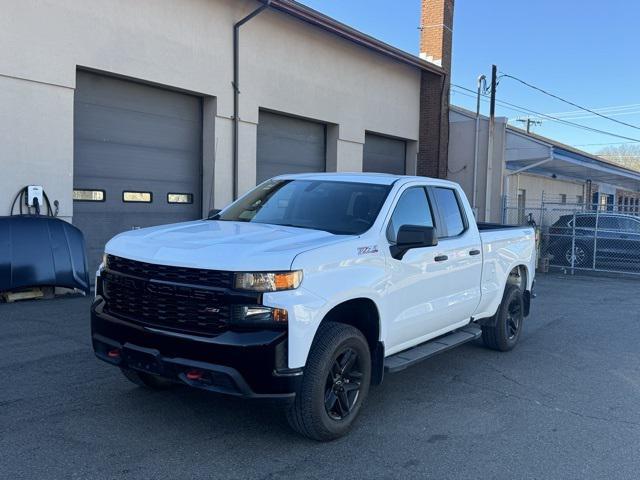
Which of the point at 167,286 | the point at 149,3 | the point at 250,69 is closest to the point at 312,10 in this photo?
the point at 250,69

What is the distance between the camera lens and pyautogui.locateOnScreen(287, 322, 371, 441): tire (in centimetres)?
415

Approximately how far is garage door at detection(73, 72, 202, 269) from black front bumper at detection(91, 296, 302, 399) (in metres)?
7.63

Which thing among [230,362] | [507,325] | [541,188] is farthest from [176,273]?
[541,188]

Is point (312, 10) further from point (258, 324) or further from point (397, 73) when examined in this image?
point (258, 324)

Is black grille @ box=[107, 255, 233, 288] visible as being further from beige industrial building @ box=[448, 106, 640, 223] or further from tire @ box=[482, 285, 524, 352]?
beige industrial building @ box=[448, 106, 640, 223]

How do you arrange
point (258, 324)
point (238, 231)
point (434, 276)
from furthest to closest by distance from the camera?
point (434, 276) → point (238, 231) → point (258, 324)

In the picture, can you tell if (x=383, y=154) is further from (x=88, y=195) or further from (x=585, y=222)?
(x=88, y=195)

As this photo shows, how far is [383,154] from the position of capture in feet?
60.8

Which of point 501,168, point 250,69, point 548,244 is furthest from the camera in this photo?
point 501,168

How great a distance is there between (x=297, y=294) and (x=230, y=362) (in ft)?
1.99

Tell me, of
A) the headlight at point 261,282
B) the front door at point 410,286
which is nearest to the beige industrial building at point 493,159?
the front door at point 410,286

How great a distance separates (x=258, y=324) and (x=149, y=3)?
30.6 feet

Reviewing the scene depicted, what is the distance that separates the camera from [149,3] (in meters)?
11.3

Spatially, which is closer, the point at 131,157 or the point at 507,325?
the point at 507,325
